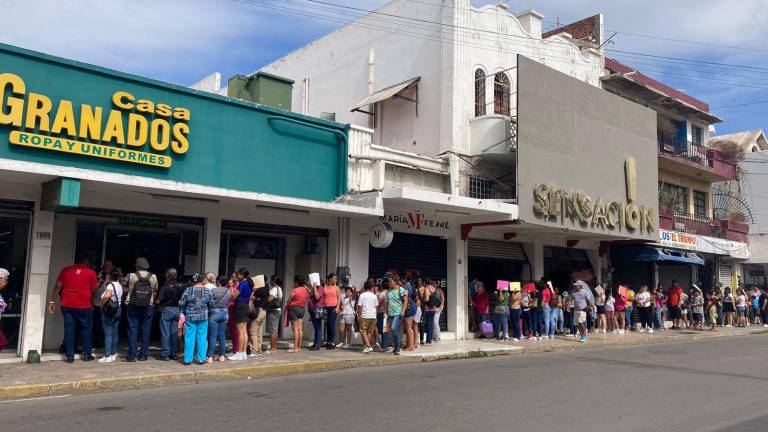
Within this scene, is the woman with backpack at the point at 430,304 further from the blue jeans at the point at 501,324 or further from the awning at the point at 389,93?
the awning at the point at 389,93

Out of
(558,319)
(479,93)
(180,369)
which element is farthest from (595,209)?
(180,369)

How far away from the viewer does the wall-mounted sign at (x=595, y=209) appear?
18.0m

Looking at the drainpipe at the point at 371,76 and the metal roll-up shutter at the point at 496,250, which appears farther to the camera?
the drainpipe at the point at 371,76

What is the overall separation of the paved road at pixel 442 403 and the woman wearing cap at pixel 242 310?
179 cm

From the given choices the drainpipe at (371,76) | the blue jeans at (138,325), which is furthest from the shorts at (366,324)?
the drainpipe at (371,76)

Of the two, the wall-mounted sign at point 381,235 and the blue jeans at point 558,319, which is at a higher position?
the wall-mounted sign at point 381,235

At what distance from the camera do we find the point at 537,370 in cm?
1154

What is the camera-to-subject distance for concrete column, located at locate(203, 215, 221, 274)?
43.9 ft

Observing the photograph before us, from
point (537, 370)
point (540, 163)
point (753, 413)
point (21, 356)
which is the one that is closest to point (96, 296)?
point (21, 356)

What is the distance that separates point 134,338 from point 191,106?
4.70 metres

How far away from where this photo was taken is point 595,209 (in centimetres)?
2002

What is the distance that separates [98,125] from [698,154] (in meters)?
26.9

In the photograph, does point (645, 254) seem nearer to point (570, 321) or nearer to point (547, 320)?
point (570, 321)

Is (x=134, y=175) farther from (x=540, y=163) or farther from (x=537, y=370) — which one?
(x=540, y=163)
